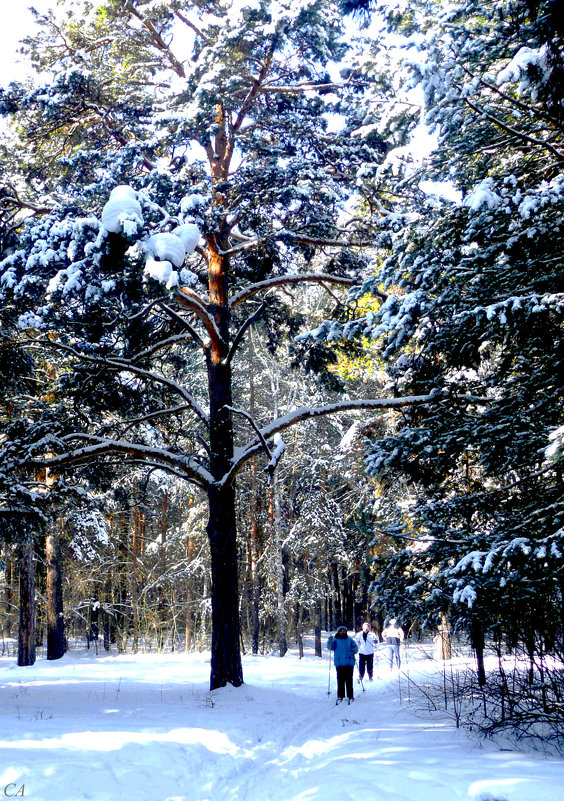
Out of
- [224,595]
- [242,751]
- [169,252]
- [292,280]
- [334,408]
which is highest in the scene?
[292,280]

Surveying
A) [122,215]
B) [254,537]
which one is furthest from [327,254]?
[254,537]

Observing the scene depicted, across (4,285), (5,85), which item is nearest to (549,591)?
(4,285)

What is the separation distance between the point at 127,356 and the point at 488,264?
704 cm

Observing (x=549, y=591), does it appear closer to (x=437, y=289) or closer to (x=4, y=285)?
(x=437, y=289)

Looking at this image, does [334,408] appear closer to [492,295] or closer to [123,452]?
[123,452]

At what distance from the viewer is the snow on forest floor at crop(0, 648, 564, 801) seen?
16.9 feet

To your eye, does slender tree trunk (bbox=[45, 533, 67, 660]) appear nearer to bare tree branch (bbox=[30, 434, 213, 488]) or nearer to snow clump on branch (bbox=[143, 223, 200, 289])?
bare tree branch (bbox=[30, 434, 213, 488])

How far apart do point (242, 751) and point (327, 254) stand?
28.7 ft

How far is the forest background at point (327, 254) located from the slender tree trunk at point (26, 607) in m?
5.81

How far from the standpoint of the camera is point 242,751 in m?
7.25

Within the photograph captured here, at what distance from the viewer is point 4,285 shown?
8.05m

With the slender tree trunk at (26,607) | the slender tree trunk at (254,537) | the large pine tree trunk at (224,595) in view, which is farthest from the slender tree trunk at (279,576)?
the large pine tree trunk at (224,595)

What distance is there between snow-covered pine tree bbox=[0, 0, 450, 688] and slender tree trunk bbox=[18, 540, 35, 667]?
8005 mm

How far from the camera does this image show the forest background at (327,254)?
253 inches
